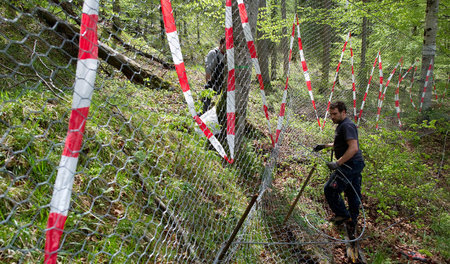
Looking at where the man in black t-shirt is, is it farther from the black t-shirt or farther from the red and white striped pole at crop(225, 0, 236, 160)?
the red and white striped pole at crop(225, 0, 236, 160)

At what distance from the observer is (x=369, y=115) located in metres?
11.0

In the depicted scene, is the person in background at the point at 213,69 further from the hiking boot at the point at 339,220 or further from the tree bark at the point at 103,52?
the hiking boot at the point at 339,220

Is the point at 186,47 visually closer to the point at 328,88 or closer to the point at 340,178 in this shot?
the point at 340,178

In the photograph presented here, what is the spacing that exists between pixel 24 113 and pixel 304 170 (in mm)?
4665

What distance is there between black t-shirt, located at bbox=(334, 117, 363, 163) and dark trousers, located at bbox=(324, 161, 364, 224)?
0.39 feet

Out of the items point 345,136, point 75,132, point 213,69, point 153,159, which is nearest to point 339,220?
point 345,136

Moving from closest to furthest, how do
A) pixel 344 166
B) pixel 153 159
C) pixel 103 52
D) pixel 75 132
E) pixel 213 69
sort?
pixel 75 132 < pixel 153 159 < pixel 344 166 < pixel 103 52 < pixel 213 69

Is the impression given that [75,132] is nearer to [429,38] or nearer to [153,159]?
[153,159]

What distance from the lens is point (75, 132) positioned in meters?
1.20

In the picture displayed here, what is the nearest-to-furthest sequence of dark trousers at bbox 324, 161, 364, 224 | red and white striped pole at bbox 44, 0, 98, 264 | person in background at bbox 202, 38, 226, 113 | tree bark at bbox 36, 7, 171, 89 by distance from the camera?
1. red and white striped pole at bbox 44, 0, 98, 264
2. dark trousers at bbox 324, 161, 364, 224
3. tree bark at bbox 36, 7, 171, 89
4. person in background at bbox 202, 38, 226, 113

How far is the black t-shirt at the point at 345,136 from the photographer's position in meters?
3.61

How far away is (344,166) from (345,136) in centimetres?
51

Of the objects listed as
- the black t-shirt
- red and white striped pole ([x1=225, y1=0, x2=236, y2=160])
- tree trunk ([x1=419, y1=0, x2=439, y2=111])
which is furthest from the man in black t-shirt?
tree trunk ([x1=419, y1=0, x2=439, y2=111])

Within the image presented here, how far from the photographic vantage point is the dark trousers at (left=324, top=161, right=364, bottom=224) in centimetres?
374
